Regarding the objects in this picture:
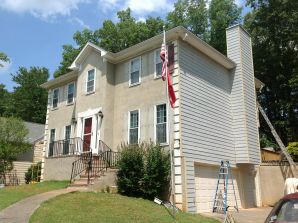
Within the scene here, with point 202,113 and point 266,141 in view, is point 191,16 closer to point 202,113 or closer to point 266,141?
point 266,141

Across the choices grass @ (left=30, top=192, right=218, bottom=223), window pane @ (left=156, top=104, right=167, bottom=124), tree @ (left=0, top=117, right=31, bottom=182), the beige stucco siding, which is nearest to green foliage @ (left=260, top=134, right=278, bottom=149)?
the beige stucco siding

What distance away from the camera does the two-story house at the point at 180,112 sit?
14.8 meters

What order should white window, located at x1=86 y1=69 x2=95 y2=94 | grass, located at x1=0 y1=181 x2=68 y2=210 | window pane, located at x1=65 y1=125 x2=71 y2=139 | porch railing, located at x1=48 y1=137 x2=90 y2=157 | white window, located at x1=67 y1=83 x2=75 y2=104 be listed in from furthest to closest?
white window, located at x1=67 y1=83 x2=75 y2=104
window pane, located at x1=65 y1=125 x2=71 y2=139
white window, located at x1=86 y1=69 x2=95 y2=94
porch railing, located at x1=48 y1=137 x2=90 y2=157
grass, located at x1=0 y1=181 x2=68 y2=210

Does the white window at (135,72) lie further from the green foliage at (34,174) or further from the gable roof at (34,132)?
the gable roof at (34,132)

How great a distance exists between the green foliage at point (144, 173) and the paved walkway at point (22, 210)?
3105 millimetres

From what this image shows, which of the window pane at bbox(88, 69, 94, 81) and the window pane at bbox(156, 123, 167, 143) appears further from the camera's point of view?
the window pane at bbox(88, 69, 94, 81)

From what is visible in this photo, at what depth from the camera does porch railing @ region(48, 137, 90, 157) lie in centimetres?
1894

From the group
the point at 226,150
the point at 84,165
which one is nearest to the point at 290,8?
the point at 226,150

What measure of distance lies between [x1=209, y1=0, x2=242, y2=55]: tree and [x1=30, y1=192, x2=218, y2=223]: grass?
25.2m

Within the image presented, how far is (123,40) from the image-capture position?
36.0 metres

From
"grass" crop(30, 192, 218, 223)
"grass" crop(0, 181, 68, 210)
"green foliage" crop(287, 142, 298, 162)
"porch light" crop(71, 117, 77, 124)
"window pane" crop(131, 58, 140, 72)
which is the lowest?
"grass" crop(30, 192, 218, 223)

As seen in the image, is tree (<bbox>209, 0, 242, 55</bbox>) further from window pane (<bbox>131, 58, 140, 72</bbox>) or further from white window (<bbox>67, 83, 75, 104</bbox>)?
window pane (<bbox>131, 58, 140, 72</bbox>)

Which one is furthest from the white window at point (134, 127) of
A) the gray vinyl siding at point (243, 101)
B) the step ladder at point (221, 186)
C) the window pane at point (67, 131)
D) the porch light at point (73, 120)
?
the window pane at point (67, 131)

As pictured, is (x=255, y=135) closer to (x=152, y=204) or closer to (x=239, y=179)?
(x=239, y=179)
